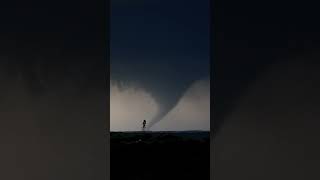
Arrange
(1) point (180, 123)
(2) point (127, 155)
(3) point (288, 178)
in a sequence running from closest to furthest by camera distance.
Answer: (3) point (288, 178) < (1) point (180, 123) < (2) point (127, 155)

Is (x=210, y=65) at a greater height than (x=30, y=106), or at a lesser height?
greater

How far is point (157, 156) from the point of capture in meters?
4.75

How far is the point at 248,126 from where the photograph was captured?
2.52m

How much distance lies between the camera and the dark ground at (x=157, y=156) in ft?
13.4

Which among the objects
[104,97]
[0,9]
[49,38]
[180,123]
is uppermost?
[0,9]

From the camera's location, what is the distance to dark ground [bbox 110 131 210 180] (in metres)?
4.08

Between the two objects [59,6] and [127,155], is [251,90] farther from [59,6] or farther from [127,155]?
[127,155]

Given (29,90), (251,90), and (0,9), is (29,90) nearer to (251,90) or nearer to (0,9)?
(0,9)

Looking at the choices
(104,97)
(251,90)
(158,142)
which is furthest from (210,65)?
(158,142)

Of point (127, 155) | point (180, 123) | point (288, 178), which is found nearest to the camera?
point (288, 178)

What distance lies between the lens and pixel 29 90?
2.52m

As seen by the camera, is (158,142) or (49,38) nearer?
(49,38)

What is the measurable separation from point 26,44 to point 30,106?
379 millimetres

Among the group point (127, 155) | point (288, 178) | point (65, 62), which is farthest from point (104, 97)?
point (127, 155)
